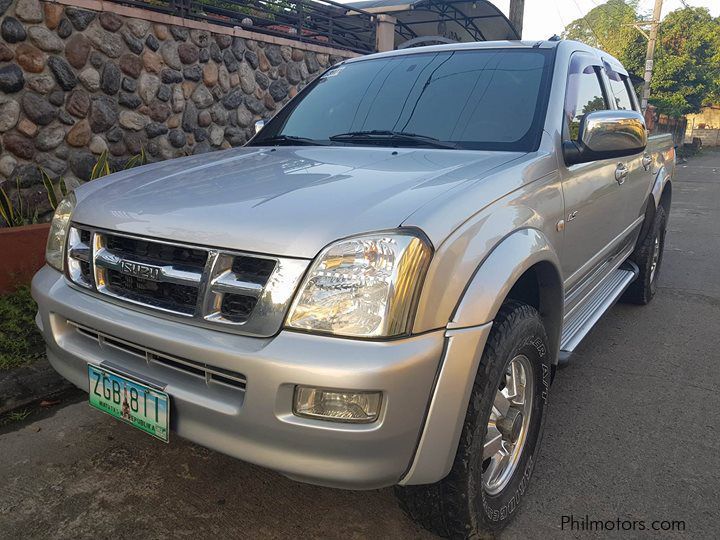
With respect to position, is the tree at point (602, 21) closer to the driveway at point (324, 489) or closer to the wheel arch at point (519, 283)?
the driveway at point (324, 489)

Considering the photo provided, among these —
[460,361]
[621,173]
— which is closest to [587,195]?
[621,173]

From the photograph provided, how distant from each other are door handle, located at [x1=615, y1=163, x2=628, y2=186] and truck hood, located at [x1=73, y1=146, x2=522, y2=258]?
47.0 inches

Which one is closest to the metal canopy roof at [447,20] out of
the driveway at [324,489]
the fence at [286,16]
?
the fence at [286,16]

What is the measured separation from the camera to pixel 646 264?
4430 mm

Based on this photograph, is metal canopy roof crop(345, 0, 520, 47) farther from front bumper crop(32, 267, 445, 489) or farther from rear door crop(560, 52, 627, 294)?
front bumper crop(32, 267, 445, 489)

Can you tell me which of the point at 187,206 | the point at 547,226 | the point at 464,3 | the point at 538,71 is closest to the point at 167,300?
the point at 187,206

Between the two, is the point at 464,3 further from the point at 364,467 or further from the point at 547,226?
the point at 364,467

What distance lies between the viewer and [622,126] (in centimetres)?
253

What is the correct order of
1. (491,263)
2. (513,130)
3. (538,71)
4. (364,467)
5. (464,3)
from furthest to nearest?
(464,3)
(538,71)
(513,130)
(491,263)
(364,467)

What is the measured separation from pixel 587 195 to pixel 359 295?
1614mm

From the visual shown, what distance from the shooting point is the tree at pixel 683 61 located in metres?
26.5

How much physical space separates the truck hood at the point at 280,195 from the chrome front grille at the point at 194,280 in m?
0.05

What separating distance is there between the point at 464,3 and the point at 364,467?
11.4 metres

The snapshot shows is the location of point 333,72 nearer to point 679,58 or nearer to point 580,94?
point 580,94
